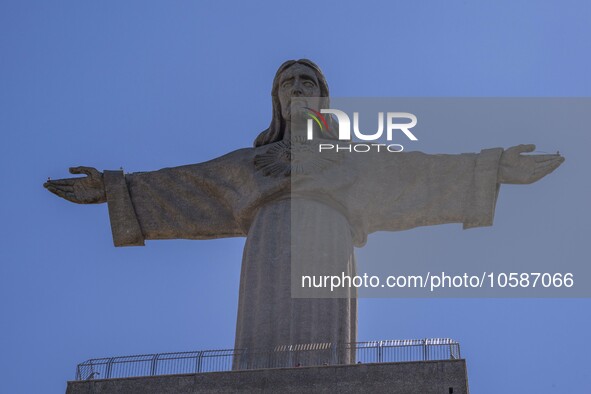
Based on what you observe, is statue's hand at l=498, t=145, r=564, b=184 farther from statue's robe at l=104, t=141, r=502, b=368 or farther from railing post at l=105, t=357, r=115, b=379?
railing post at l=105, t=357, r=115, b=379

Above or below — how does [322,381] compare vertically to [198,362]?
below

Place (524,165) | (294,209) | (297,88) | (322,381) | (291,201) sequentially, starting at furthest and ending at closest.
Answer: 1. (297,88)
2. (524,165)
3. (291,201)
4. (294,209)
5. (322,381)

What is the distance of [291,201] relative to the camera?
24594 millimetres

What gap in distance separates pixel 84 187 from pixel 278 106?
3634mm

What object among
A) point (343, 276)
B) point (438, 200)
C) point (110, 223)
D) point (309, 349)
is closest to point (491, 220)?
point (438, 200)

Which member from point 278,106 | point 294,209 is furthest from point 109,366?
point 278,106

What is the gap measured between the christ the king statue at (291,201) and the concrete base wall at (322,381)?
1.54 m

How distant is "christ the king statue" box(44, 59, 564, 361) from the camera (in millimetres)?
23297

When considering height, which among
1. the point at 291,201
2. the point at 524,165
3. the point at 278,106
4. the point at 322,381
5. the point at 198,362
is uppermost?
the point at 278,106

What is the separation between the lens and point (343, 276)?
23.7 meters

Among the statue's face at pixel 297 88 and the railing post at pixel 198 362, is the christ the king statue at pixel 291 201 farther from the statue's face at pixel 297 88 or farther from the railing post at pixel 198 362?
the railing post at pixel 198 362

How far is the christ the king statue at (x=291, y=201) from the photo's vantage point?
2330cm

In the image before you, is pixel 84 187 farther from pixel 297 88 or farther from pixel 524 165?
pixel 524 165

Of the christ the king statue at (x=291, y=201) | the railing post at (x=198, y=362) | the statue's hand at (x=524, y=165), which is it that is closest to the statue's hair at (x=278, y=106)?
the christ the king statue at (x=291, y=201)
